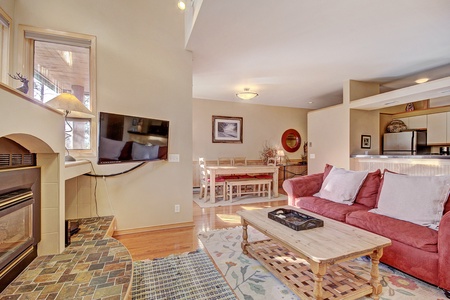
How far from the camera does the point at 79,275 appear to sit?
148 cm

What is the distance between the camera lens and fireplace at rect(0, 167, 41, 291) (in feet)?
4.43

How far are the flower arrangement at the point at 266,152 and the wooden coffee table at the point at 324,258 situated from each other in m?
4.59

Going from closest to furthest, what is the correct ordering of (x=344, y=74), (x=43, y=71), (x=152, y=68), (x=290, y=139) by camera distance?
(x=43, y=71)
(x=152, y=68)
(x=344, y=74)
(x=290, y=139)

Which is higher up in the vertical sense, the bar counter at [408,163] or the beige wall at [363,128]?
the beige wall at [363,128]

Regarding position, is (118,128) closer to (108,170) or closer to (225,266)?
(108,170)

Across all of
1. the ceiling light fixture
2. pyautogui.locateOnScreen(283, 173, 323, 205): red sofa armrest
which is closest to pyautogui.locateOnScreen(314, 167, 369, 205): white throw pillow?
pyautogui.locateOnScreen(283, 173, 323, 205): red sofa armrest

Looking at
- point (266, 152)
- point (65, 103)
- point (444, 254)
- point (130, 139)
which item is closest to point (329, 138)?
point (266, 152)

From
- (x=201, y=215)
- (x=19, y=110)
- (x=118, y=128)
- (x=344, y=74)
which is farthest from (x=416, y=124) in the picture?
(x=19, y=110)

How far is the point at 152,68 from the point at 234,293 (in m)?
2.96

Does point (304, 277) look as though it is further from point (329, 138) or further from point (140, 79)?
point (329, 138)

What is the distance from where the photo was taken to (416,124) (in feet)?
16.5

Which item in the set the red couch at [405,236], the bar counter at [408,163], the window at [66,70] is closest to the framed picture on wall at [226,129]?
the bar counter at [408,163]

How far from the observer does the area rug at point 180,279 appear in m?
1.65

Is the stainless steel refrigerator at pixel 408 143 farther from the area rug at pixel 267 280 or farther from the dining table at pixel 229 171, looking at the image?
the area rug at pixel 267 280
